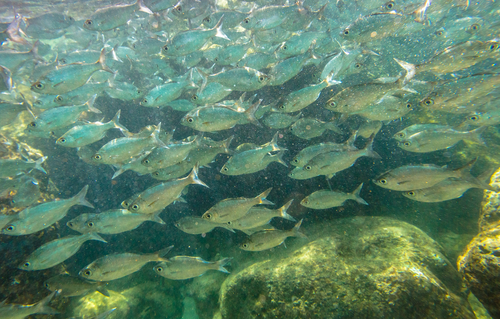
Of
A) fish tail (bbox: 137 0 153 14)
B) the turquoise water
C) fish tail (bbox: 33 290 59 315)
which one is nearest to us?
fish tail (bbox: 33 290 59 315)

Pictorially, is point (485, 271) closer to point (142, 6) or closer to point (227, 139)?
point (227, 139)

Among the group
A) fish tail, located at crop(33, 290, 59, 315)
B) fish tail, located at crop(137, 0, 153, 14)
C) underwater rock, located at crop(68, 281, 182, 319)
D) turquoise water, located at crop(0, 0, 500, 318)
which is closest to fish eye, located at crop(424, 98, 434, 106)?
turquoise water, located at crop(0, 0, 500, 318)

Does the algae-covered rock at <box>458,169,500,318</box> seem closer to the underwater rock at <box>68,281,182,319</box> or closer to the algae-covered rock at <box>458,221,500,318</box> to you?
the algae-covered rock at <box>458,221,500,318</box>

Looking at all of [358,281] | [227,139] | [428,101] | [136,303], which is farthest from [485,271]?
[136,303]

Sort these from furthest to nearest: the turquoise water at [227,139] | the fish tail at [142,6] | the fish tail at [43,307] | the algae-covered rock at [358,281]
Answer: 1. the fish tail at [142,6]
2. the turquoise water at [227,139]
3. the fish tail at [43,307]
4. the algae-covered rock at [358,281]

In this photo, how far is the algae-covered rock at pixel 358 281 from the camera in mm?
2881

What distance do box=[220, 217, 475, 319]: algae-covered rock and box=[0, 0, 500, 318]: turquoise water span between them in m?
0.11

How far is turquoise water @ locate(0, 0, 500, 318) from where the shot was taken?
365cm

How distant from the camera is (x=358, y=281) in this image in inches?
125

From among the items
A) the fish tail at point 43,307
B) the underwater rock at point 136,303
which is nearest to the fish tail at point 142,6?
the fish tail at point 43,307

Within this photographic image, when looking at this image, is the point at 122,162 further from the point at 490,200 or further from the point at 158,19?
the point at 490,200

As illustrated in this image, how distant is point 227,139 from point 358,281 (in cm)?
314

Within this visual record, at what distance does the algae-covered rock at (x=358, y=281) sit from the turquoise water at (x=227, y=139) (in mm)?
113

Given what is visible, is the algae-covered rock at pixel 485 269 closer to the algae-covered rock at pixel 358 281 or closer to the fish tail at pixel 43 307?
the algae-covered rock at pixel 358 281
